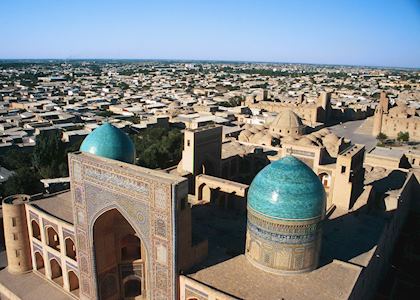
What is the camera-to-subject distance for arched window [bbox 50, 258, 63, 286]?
13217 mm

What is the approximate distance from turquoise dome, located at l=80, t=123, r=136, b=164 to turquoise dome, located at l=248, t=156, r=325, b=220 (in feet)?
16.5

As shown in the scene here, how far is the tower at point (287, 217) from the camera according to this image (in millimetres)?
9539

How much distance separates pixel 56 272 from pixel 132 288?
9.79ft

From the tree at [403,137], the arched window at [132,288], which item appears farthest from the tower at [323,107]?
the arched window at [132,288]

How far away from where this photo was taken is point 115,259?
12008 millimetres

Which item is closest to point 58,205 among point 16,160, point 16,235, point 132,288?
point 16,235

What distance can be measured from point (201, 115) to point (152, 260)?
103ft

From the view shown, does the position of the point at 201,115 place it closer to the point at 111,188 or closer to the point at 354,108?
the point at 354,108

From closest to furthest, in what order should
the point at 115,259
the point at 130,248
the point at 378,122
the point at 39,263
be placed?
the point at 115,259, the point at 130,248, the point at 39,263, the point at 378,122

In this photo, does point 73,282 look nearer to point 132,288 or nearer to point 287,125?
point 132,288

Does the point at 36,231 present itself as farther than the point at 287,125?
No

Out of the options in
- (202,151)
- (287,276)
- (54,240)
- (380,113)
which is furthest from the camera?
(380,113)

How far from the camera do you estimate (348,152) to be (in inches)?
588

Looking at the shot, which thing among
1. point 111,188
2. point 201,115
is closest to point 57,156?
point 111,188
